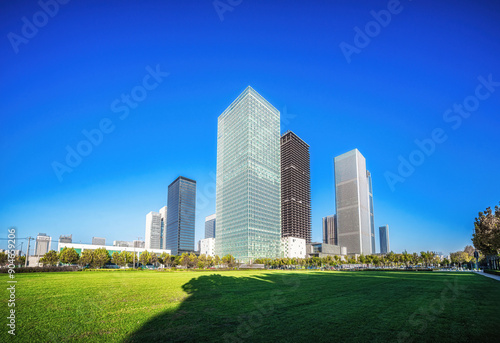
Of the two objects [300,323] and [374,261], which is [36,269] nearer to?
[300,323]

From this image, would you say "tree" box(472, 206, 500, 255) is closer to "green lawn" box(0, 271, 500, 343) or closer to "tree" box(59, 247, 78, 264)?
"green lawn" box(0, 271, 500, 343)

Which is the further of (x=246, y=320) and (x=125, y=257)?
(x=125, y=257)

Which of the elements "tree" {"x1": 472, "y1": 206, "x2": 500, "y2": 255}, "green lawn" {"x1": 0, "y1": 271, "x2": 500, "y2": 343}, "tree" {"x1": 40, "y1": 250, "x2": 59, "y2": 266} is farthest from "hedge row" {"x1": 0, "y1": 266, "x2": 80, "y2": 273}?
"tree" {"x1": 472, "y1": 206, "x2": 500, "y2": 255}

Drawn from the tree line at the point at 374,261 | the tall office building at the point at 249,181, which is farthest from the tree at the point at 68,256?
the tall office building at the point at 249,181

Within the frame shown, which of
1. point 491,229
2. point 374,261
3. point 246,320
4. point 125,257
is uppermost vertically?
point 491,229

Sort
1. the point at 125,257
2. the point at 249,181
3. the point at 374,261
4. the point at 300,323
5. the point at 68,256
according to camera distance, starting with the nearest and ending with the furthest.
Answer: the point at 300,323 → the point at 68,256 → the point at 125,257 → the point at 374,261 → the point at 249,181

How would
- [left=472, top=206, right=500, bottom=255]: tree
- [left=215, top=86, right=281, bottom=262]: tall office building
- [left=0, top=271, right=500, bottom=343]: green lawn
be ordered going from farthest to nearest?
1. [left=215, top=86, right=281, bottom=262]: tall office building
2. [left=472, top=206, right=500, bottom=255]: tree
3. [left=0, top=271, right=500, bottom=343]: green lawn

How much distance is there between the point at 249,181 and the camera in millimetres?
161375

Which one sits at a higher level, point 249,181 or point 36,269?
point 249,181

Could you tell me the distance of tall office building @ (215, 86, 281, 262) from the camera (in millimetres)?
160500

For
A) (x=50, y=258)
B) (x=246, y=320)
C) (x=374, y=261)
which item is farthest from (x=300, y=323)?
(x=374, y=261)

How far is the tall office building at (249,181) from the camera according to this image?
160500 mm

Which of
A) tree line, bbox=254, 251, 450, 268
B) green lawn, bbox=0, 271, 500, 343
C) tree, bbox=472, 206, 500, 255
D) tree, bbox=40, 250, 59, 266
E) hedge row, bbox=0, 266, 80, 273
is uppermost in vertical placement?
tree, bbox=472, 206, 500, 255

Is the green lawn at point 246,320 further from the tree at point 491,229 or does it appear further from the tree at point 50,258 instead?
the tree at point 50,258
